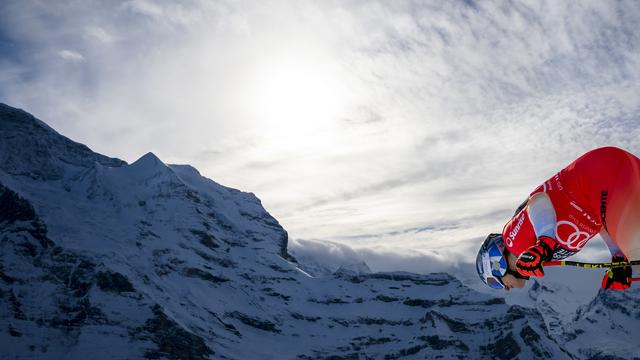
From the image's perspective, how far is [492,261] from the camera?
28.2 ft

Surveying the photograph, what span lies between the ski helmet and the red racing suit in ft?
1.26

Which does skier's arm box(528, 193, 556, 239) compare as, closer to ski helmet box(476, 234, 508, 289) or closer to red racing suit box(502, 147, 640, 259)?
red racing suit box(502, 147, 640, 259)

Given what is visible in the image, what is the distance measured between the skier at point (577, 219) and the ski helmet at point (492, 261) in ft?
0.05

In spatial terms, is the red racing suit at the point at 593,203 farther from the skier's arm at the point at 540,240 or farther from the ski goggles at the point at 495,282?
the ski goggles at the point at 495,282

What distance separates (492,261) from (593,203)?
6.32ft

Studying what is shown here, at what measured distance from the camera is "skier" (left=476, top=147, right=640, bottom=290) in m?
7.04

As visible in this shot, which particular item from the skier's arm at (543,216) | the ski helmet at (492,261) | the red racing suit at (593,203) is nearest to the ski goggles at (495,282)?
the ski helmet at (492,261)

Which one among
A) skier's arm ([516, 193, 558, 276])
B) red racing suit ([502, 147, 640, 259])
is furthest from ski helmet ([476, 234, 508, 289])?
skier's arm ([516, 193, 558, 276])

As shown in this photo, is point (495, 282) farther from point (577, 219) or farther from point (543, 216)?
point (577, 219)

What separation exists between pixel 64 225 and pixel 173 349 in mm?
77525

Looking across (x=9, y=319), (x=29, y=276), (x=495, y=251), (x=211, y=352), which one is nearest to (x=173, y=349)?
(x=211, y=352)

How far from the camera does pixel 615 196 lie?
7.05 m

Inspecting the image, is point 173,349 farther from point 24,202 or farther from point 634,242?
point 634,242

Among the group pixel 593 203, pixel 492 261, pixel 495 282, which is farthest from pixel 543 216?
pixel 495 282
